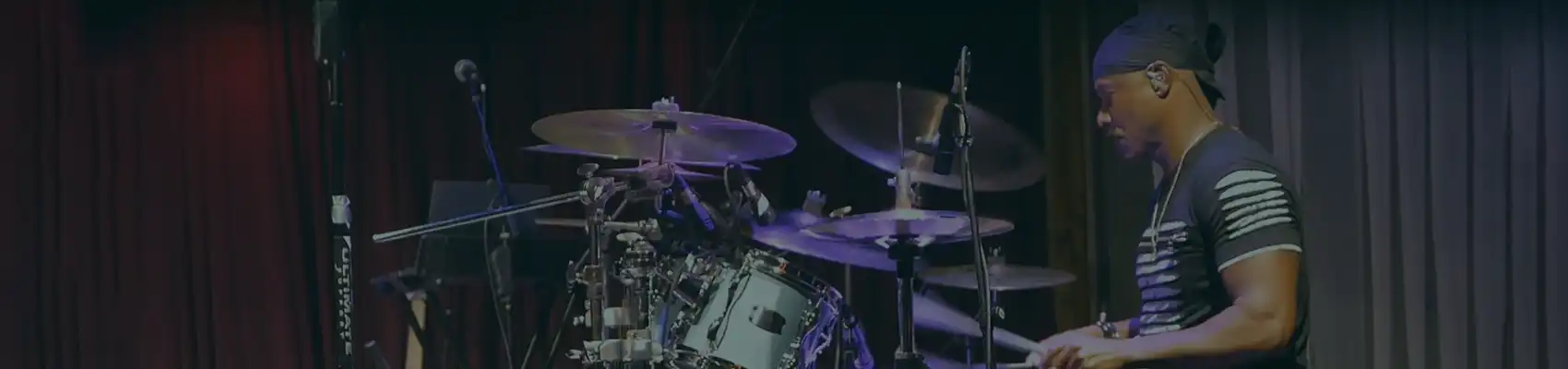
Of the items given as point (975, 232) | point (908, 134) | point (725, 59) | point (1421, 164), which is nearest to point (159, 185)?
point (725, 59)

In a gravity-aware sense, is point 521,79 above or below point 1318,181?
above

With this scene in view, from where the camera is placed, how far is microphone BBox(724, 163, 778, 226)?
3.21 meters

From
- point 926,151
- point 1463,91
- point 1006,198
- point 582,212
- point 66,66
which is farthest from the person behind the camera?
point 1006,198

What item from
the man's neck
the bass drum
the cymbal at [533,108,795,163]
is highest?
the cymbal at [533,108,795,163]

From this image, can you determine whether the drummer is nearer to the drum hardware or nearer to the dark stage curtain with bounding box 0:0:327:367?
the drum hardware

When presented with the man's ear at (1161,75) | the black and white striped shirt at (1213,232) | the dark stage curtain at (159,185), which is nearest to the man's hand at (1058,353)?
the black and white striped shirt at (1213,232)

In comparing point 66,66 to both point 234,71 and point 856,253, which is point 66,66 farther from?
point 856,253

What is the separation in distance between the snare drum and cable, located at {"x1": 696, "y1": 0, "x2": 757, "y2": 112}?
4.25 ft

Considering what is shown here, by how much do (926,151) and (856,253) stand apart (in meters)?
1.06

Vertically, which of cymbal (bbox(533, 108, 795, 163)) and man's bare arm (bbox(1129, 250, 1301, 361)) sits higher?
cymbal (bbox(533, 108, 795, 163))

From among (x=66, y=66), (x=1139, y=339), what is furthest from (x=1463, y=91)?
(x=66, y=66)

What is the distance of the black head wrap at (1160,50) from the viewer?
2.31m

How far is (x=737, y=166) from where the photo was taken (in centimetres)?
324

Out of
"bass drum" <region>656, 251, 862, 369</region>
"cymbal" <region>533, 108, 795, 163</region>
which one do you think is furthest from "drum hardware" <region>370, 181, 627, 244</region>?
"bass drum" <region>656, 251, 862, 369</region>
